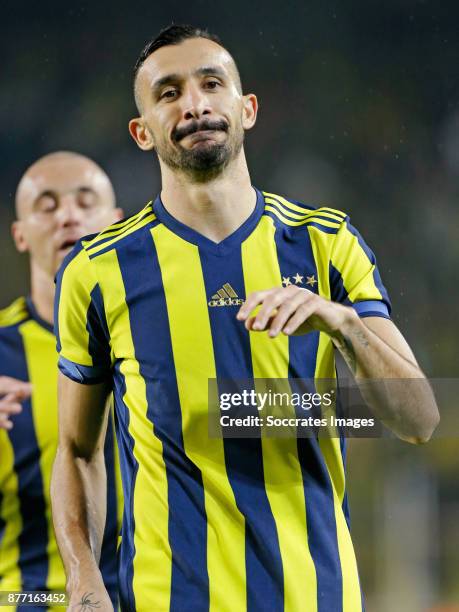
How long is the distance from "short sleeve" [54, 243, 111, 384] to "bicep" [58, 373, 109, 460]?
0.06 ft

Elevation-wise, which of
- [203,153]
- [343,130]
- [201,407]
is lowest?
[201,407]

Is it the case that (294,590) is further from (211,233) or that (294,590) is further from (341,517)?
(211,233)

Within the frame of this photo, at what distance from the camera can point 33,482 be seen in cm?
220

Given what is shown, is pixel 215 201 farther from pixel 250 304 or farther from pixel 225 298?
pixel 250 304

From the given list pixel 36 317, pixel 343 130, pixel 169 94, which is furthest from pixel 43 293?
pixel 169 94

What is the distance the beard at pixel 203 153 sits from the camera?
1515mm

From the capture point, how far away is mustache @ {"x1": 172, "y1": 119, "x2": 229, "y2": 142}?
1510 millimetres

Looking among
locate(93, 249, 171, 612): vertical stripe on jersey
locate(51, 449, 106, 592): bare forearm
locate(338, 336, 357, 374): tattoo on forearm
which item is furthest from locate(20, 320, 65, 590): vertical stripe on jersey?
Result: locate(338, 336, 357, 374): tattoo on forearm

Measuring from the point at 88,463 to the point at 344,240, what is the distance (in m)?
0.54

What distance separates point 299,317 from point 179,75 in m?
0.52

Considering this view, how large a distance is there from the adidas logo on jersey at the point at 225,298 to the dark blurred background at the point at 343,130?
36.1 inches

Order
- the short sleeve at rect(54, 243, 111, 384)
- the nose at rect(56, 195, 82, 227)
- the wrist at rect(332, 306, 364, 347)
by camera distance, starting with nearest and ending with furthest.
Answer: the wrist at rect(332, 306, 364, 347) → the short sleeve at rect(54, 243, 111, 384) → the nose at rect(56, 195, 82, 227)

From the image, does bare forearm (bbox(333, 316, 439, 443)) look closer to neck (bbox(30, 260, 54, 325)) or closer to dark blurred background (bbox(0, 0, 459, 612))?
dark blurred background (bbox(0, 0, 459, 612))

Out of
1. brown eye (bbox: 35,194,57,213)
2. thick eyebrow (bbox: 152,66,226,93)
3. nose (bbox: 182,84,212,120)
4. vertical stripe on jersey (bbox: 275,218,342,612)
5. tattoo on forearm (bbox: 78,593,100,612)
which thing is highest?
brown eye (bbox: 35,194,57,213)
